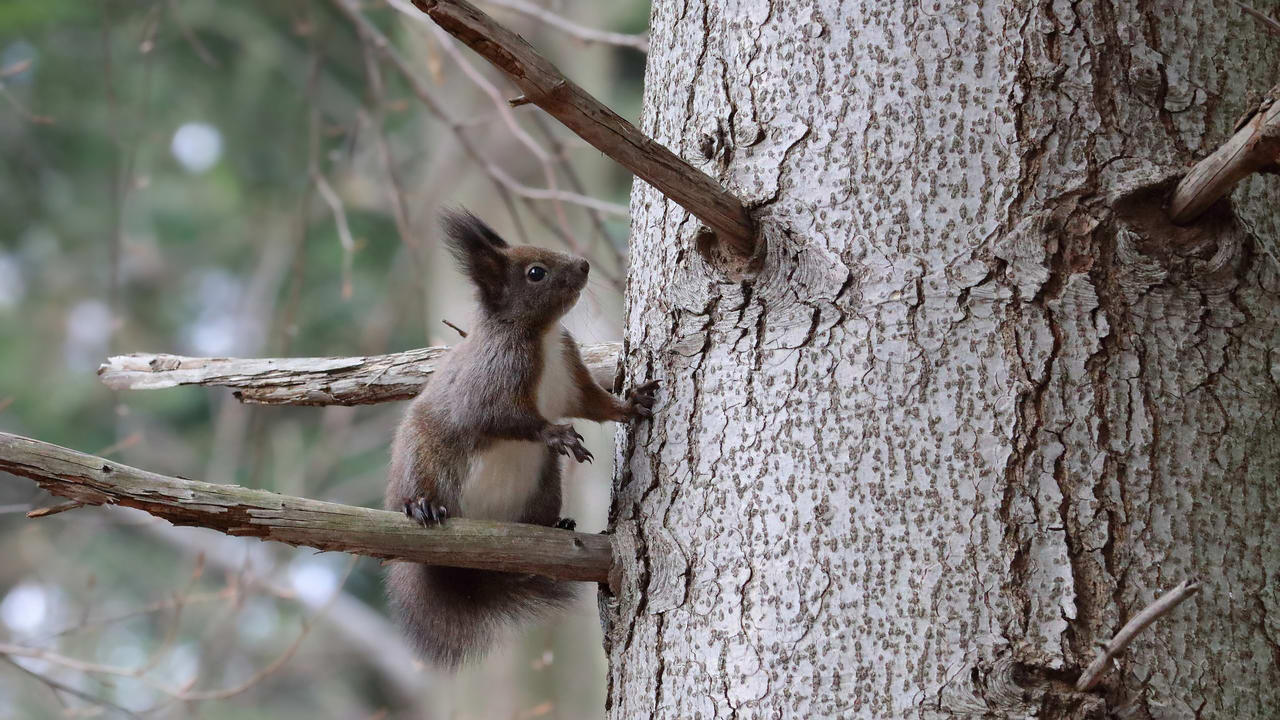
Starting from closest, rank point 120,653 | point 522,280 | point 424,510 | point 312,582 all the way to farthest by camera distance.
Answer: point 424,510 → point 522,280 → point 312,582 → point 120,653

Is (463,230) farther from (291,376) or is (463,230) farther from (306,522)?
(306,522)

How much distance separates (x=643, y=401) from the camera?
1433 mm

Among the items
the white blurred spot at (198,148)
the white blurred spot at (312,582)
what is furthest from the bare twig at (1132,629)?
the white blurred spot at (198,148)

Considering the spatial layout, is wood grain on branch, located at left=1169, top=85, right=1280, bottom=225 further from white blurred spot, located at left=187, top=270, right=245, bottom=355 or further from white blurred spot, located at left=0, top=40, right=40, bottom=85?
white blurred spot, located at left=187, top=270, right=245, bottom=355

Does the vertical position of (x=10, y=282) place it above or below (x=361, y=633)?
above

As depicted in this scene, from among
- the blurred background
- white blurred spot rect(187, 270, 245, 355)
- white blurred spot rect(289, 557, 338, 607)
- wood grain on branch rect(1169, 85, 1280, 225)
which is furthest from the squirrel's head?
white blurred spot rect(187, 270, 245, 355)

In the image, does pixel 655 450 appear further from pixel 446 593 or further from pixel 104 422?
pixel 104 422

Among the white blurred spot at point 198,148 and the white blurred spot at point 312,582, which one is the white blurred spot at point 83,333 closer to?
the white blurred spot at point 198,148

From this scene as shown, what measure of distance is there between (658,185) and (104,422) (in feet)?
22.3

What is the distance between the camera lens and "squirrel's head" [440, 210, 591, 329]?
6.51ft

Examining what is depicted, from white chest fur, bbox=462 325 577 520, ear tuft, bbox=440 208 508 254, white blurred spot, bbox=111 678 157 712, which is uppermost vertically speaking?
ear tuft, bbox=440 208 508 254

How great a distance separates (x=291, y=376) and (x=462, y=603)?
0.45 metres

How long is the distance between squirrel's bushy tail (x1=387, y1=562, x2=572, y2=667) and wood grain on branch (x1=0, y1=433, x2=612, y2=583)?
0.43 m

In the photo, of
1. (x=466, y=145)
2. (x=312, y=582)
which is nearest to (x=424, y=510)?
(x=466, y=145)
